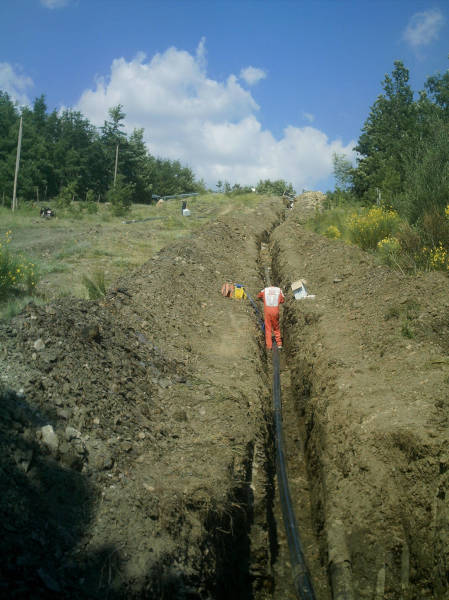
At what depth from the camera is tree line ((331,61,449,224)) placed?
1185 centimetres

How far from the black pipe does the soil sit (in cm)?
14

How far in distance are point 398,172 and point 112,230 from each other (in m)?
13.0

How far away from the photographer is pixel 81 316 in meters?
6.34

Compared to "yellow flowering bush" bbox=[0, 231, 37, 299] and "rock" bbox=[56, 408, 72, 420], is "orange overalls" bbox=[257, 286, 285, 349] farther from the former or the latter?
"rock" bbox=[56, 408, 72, 420]

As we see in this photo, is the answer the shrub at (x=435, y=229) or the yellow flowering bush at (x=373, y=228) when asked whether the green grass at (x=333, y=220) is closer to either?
the yellow flowering bush at (x=373, y=228)

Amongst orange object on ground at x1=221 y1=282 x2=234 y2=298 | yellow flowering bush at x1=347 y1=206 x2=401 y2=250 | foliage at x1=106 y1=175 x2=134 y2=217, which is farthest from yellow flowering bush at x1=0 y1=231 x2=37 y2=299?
foliage at x1=106 y1=175 x2=134 y2=217

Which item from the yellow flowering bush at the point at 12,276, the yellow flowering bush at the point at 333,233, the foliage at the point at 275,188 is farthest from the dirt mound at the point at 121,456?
the foliage at the point at 275,188

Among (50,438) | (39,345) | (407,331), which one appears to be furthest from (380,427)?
(39,345)

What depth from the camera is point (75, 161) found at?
145ft

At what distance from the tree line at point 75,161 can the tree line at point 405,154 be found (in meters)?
16.0

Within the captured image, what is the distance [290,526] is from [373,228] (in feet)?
35.2

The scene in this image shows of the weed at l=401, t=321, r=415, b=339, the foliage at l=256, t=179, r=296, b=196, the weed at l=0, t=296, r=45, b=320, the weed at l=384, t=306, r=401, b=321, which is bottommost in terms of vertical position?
Answer: the weed at l=0, t=296, r=45, b=320

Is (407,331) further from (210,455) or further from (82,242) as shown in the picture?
(82,242)

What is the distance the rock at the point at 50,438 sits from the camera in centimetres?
390
